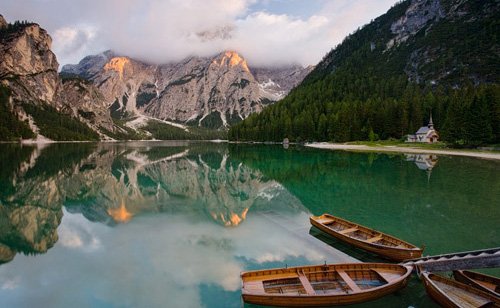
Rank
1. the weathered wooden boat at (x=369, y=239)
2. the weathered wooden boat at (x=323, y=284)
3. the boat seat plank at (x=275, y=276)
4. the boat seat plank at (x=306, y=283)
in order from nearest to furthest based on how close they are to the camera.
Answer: the weathered wooden boat at (x=323, y=284) → the boat seat plank at (x=306, y=283) → the boat seat plank at (x=275, y=276) → the weathered wooden boat at (x=369, y=239)

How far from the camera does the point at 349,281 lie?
49.3 feet

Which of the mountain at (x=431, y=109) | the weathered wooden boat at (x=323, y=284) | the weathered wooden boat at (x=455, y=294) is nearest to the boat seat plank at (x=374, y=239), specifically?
the weathered wooden boat at (x=323, y=284)

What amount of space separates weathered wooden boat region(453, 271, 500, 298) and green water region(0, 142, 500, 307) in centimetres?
201

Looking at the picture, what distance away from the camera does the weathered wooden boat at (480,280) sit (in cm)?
1429

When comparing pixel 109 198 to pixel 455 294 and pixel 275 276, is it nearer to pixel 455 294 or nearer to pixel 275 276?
pixel 275 276

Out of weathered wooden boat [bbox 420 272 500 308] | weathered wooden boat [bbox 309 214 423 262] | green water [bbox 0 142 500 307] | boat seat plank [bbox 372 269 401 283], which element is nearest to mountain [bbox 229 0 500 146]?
green water [bbox 0 142 500 307]

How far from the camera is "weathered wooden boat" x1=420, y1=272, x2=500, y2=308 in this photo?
13.0 meters

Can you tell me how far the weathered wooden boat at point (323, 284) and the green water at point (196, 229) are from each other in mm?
927

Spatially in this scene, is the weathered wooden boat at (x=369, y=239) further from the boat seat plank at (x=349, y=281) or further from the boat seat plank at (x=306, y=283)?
the boat seat plank at (x=306, y=283)

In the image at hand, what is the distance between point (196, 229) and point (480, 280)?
19.8 metres

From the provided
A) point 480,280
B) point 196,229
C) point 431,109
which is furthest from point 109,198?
point 431,109

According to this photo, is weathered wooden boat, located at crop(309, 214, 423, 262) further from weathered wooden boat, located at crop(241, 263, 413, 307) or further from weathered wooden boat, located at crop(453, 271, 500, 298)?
weathered wooden boat, located at crop(453, 271, 500, 298)

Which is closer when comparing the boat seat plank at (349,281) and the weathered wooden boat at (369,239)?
the boat seat plank at (349,281)

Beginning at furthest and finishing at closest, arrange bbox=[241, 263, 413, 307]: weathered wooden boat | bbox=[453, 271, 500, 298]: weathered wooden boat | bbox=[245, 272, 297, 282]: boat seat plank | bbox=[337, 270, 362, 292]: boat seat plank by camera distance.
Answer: bbox=[245, 272, 297, 282]: boat seat plank, bbox=[337, 270, 362, 292]: boat seat plank, bbox=[453, 271, 500, 298]: weathered wooden boat, bbox=[241, 263, 413, 307]: weathered wooden boat
